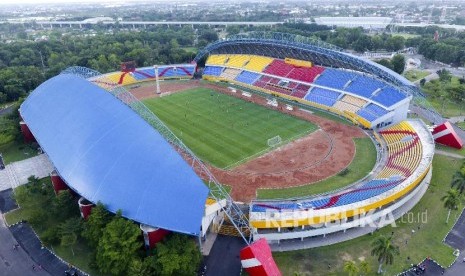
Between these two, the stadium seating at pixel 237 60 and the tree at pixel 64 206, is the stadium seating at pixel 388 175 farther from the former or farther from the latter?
the stadium seating at pixel 237 60

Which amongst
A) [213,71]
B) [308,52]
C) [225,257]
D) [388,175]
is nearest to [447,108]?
[308,52]

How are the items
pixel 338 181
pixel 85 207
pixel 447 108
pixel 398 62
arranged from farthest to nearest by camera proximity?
1. pixel 398 62
2. pixel 447 108
3. pixel 338 181
4. pixel 85 207

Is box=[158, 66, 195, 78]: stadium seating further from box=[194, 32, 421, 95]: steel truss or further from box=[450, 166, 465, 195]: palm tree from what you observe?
box=[450, 166, 465, 195]: palm tree

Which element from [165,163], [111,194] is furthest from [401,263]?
[111,194]

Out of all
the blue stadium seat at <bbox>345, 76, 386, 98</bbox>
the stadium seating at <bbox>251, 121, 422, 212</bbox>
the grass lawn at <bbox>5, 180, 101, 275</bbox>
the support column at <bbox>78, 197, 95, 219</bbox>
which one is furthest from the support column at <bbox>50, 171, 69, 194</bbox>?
the blue stadium seat at <bbox>345, 76, 386, 98</bbox>

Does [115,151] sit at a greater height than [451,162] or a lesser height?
greater

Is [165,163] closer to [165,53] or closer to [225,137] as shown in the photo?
[225,137]

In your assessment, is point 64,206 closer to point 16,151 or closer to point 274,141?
point 16,151
